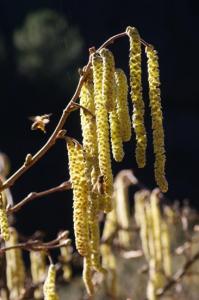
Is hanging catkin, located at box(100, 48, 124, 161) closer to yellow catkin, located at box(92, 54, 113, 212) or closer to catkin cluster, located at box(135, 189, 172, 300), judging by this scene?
yellow catkin, located at box(92, 54, 113, 212)

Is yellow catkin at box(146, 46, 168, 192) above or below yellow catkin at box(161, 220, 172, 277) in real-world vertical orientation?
above

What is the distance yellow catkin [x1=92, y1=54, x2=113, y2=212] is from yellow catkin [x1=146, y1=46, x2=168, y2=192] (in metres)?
0.07

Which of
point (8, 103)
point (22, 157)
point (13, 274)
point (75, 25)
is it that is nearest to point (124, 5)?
point (75, 25)

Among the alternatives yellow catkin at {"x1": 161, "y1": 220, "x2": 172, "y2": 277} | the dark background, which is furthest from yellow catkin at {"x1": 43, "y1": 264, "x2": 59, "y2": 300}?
the dark background

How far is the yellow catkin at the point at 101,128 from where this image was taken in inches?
48.0

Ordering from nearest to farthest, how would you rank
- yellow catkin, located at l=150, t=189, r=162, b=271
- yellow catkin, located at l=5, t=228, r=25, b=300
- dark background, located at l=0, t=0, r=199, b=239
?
yellow catkin, located at l=5, t=228, r=25, b=300 < yellow catkin, located at l=150, t=189, r=162, b=271 < dark background, located at l=0, t=0, r=199, b=239

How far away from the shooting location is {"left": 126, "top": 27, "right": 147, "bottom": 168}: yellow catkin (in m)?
1.20

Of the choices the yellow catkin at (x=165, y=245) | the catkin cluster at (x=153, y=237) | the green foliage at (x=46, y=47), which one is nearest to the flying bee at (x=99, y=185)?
the catkin cluster at (x=153, y=237)

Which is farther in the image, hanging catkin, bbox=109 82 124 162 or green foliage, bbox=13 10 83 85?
green foliage, bbox=13 10 83 85

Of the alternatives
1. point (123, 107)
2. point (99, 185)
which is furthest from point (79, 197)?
point (123, 107)

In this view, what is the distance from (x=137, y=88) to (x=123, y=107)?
50 millimetres

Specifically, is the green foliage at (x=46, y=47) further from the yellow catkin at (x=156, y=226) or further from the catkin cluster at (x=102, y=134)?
the catkin cluster at (x=102, y=134)

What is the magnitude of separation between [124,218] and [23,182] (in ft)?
16.2

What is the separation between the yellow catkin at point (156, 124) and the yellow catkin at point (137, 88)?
3 cm
